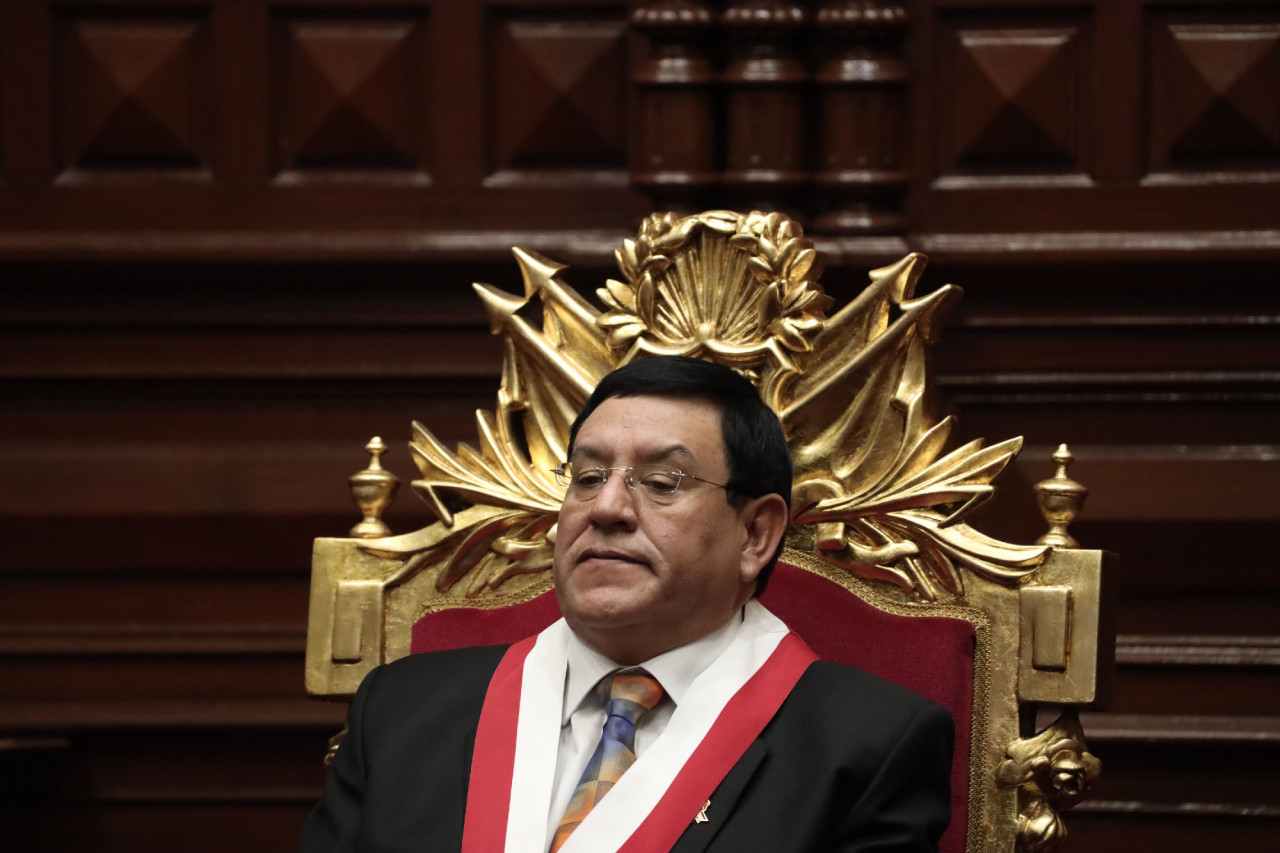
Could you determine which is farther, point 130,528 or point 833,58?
point 130,528

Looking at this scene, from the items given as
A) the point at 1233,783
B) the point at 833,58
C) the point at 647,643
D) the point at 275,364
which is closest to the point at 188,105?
the point at 275,364

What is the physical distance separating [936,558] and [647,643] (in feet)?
1.29

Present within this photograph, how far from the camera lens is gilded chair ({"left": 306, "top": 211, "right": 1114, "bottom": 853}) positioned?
6.22 feet

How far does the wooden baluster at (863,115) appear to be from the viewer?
8.36 ft

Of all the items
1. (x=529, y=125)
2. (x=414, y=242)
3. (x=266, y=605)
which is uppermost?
(x=529, y=125)

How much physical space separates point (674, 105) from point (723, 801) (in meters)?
1.27

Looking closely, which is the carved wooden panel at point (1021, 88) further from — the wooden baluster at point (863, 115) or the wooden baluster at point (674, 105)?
the wooden baluster at point (674, 105)

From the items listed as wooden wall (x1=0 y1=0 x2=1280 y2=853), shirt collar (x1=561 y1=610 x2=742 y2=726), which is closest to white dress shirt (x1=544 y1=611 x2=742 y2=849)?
shirt collar (x1=561 y1=610 x2=742 y2=726)

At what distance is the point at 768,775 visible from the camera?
1.76 metres

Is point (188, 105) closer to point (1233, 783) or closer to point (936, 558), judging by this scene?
point (936, 558)

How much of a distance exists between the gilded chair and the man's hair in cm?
11

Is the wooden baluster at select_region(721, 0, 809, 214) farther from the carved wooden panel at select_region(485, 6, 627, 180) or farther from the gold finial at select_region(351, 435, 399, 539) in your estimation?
the gold finial at select_region(351, 435, 399, 539)

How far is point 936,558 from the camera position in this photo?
77.7 inches

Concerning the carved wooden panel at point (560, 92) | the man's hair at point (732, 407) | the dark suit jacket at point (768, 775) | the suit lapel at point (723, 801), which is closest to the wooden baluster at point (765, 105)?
the carved wooden panel at point (560, 92)
